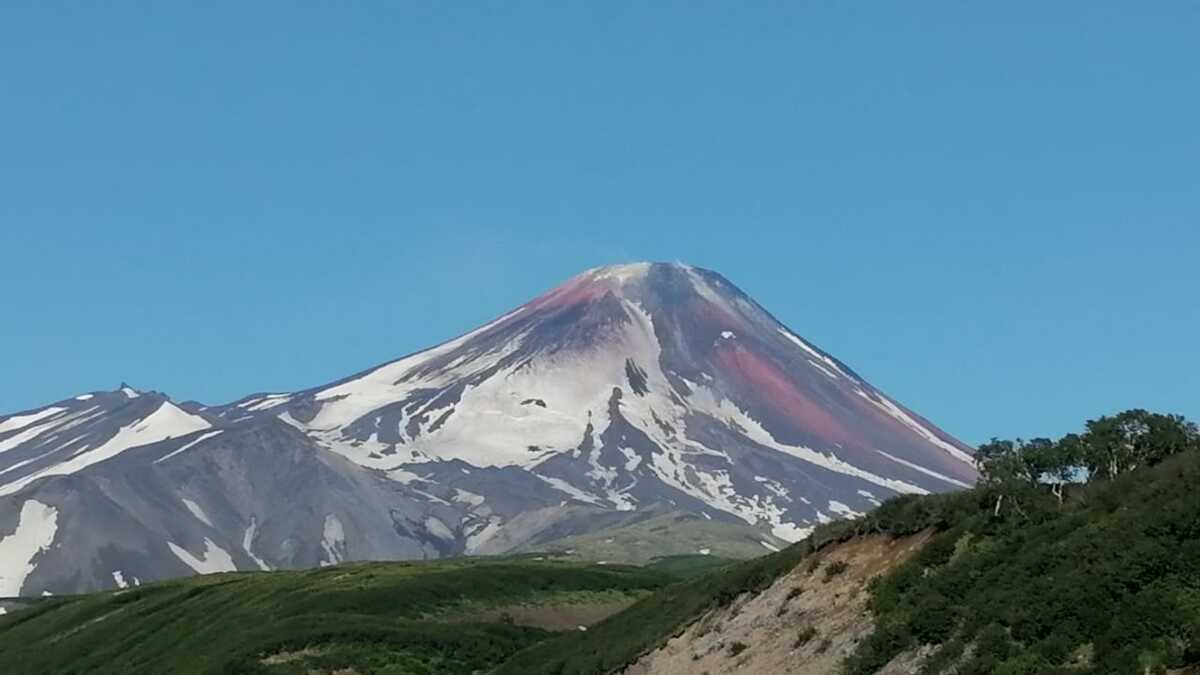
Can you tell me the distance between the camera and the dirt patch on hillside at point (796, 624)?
Answer: 136ft

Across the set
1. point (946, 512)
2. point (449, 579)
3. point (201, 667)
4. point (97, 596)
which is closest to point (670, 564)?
point (97, 596)

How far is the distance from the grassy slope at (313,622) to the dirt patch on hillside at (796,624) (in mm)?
22634

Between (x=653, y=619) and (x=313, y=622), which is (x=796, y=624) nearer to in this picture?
(x=653, y=619)

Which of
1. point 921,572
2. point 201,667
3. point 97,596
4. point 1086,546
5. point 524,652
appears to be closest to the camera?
point 1086,546

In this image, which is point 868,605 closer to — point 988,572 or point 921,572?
point 921,572

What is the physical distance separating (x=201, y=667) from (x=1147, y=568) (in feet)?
172

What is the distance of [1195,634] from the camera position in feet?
96.9

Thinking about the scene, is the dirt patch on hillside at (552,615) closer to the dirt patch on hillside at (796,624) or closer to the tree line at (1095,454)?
the dirt patch on hillside at (796,624)

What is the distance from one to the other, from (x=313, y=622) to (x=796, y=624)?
1541 inches

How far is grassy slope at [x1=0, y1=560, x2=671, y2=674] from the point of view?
72000 mm

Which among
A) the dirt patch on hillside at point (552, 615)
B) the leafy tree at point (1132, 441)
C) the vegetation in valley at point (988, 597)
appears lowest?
the dirt patch on hillside at point (552, 615)

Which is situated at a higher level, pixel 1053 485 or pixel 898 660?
pixel 1053 485

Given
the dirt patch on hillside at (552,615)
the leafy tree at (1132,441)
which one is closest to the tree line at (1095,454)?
the leafy tree at (1132,441)

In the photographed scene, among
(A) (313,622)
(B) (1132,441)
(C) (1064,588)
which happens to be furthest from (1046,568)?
(A) (313,622)
